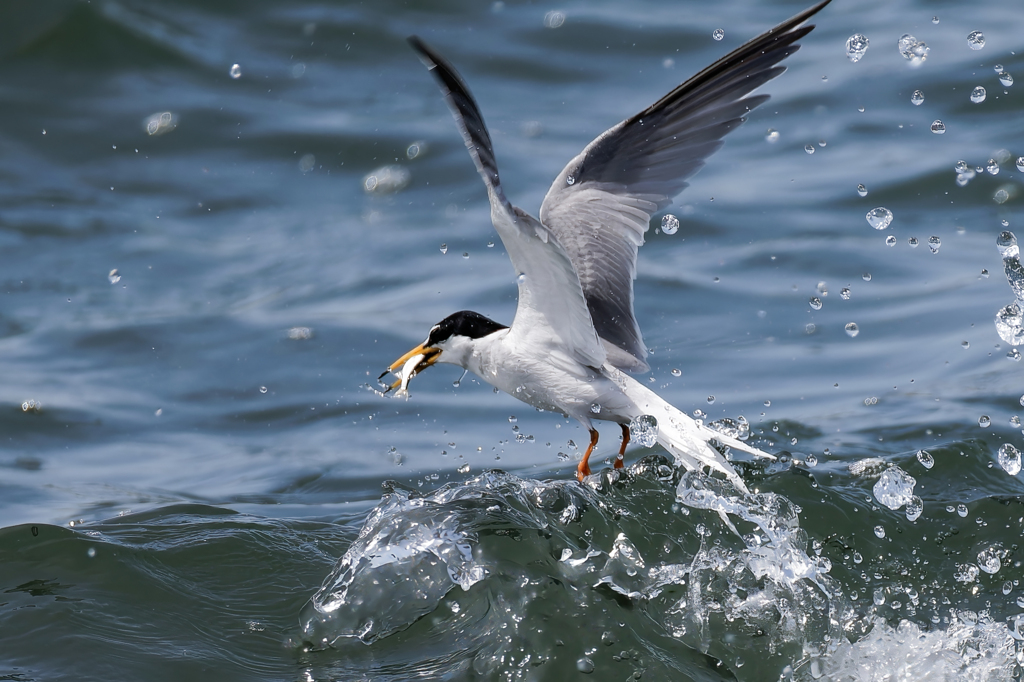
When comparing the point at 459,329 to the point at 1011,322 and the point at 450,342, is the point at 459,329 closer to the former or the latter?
the point at 450,342

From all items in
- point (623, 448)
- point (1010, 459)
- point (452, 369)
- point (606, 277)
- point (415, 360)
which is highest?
point (606, 277)

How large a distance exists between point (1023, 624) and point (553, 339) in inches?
94.3

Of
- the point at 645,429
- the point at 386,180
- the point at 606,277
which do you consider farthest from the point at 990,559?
the point at 386,180

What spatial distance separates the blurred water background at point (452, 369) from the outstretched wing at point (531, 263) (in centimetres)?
77

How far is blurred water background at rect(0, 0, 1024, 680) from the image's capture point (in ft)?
15.2

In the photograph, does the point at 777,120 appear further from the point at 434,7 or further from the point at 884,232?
the point at 434,7

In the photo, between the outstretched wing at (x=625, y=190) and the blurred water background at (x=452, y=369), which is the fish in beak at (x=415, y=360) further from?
the outstretched wing at (x=625, y=190)

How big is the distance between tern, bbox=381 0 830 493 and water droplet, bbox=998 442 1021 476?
1593mm

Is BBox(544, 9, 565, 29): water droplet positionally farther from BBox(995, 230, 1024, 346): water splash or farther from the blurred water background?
BBox(995, 230, 1024, 346): water splash

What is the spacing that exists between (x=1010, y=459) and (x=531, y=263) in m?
3.01

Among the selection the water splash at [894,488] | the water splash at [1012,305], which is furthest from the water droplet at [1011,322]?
the water splash at [894,488]

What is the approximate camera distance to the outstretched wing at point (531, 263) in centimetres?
396

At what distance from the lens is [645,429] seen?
5289 mm

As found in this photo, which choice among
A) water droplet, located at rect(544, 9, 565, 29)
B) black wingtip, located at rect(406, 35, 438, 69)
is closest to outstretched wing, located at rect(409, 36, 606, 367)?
black wingtip, located at rect(406, 35, 438, 69)
